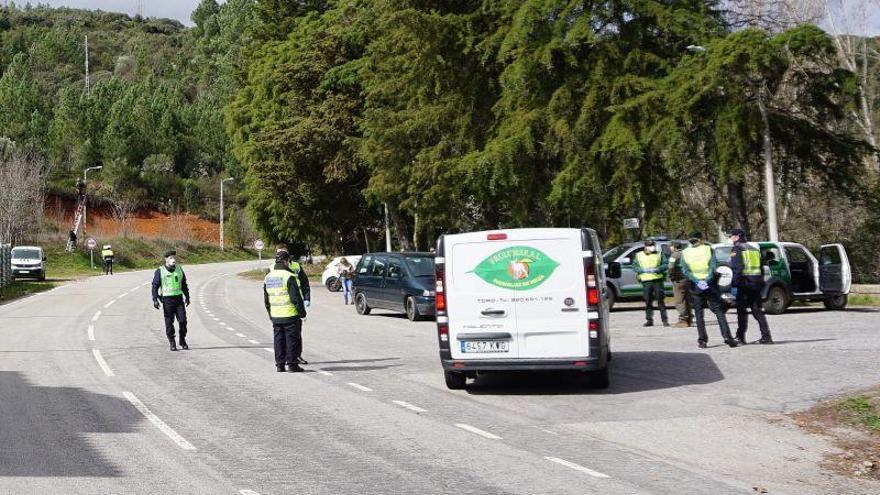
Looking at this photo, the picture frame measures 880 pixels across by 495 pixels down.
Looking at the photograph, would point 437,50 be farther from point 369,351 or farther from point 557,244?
point 557,244

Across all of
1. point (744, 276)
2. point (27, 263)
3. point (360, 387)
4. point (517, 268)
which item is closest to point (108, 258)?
point (27, 263)

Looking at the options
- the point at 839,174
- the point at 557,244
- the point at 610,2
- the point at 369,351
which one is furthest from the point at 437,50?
the point at 557,244

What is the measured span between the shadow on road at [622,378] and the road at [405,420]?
2.1 inches

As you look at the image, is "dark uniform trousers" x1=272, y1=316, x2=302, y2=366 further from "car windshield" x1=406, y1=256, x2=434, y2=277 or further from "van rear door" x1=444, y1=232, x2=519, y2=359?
"car windshield" x1=406, y1=256, x2=434, y2=277

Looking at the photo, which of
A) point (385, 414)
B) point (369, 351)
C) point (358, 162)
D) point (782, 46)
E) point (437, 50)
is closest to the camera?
point (385, 414)

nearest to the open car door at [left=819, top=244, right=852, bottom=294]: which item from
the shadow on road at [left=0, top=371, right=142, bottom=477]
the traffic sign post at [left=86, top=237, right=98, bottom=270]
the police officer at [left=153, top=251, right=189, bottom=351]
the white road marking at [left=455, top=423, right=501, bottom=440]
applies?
the police officer at [left=153, top=251, right=189, bottom=351]

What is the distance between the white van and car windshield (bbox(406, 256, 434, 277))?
13.7 meters

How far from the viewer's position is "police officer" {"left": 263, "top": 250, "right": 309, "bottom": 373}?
1508cm

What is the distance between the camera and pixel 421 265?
89.5 feet

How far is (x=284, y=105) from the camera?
164 ft

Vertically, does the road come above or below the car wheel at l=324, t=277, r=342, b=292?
below

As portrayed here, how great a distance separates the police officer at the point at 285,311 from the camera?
1508 centimetres

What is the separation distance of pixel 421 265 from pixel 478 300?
14.5 m

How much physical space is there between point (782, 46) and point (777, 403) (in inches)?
786
